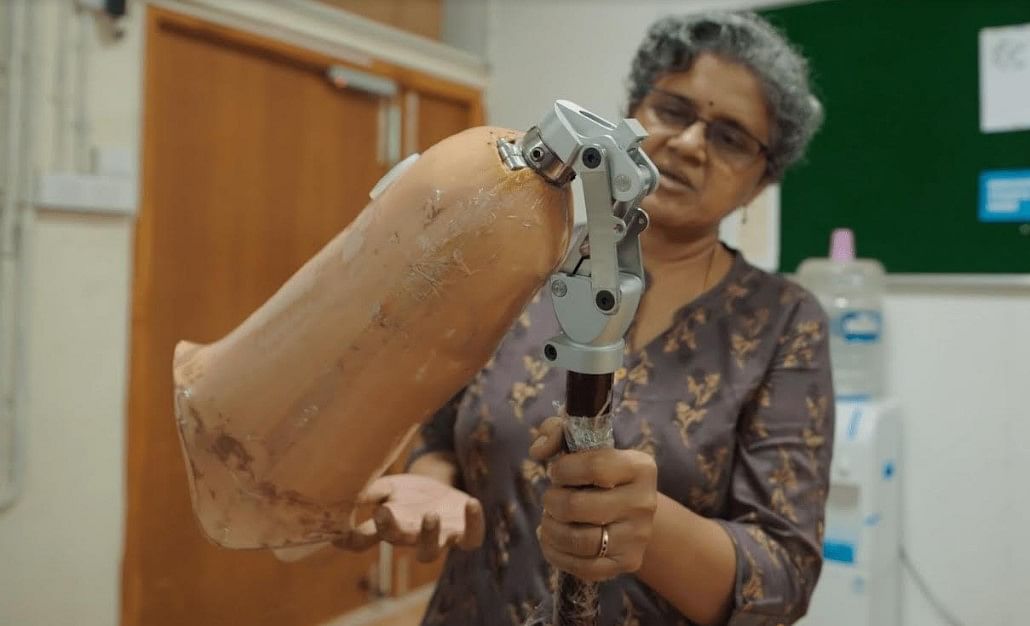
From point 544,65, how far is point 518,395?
6.74ft

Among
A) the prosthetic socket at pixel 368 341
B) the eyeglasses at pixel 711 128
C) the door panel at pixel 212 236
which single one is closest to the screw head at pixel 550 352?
the prosthetic socket at pixel 368 341

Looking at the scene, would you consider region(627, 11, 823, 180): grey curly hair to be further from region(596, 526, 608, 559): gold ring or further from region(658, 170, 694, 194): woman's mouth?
region(596, 526, 608, 559): gold ring

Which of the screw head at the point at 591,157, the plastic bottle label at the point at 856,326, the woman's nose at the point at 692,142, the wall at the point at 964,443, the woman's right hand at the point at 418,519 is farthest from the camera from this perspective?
the plastic bottle label at the point at 856,326

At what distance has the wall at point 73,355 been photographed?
62.0 inches

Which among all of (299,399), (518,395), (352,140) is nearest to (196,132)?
(352,140)

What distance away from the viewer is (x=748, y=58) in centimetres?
81

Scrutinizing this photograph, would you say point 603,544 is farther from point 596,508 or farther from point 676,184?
point 676,184

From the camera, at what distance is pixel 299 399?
0.55 m

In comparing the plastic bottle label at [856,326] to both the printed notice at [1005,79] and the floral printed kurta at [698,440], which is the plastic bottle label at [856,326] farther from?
the floral printed kurta at [698,440]

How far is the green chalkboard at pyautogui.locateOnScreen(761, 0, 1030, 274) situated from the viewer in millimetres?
1842

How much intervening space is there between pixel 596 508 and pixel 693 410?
0.30m

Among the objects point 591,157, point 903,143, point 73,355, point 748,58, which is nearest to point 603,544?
point 591,157

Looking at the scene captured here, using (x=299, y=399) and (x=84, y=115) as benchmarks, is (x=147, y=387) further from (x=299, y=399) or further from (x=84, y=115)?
(x=299, y=399)

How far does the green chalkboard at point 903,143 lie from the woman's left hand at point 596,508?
1.71 meters
